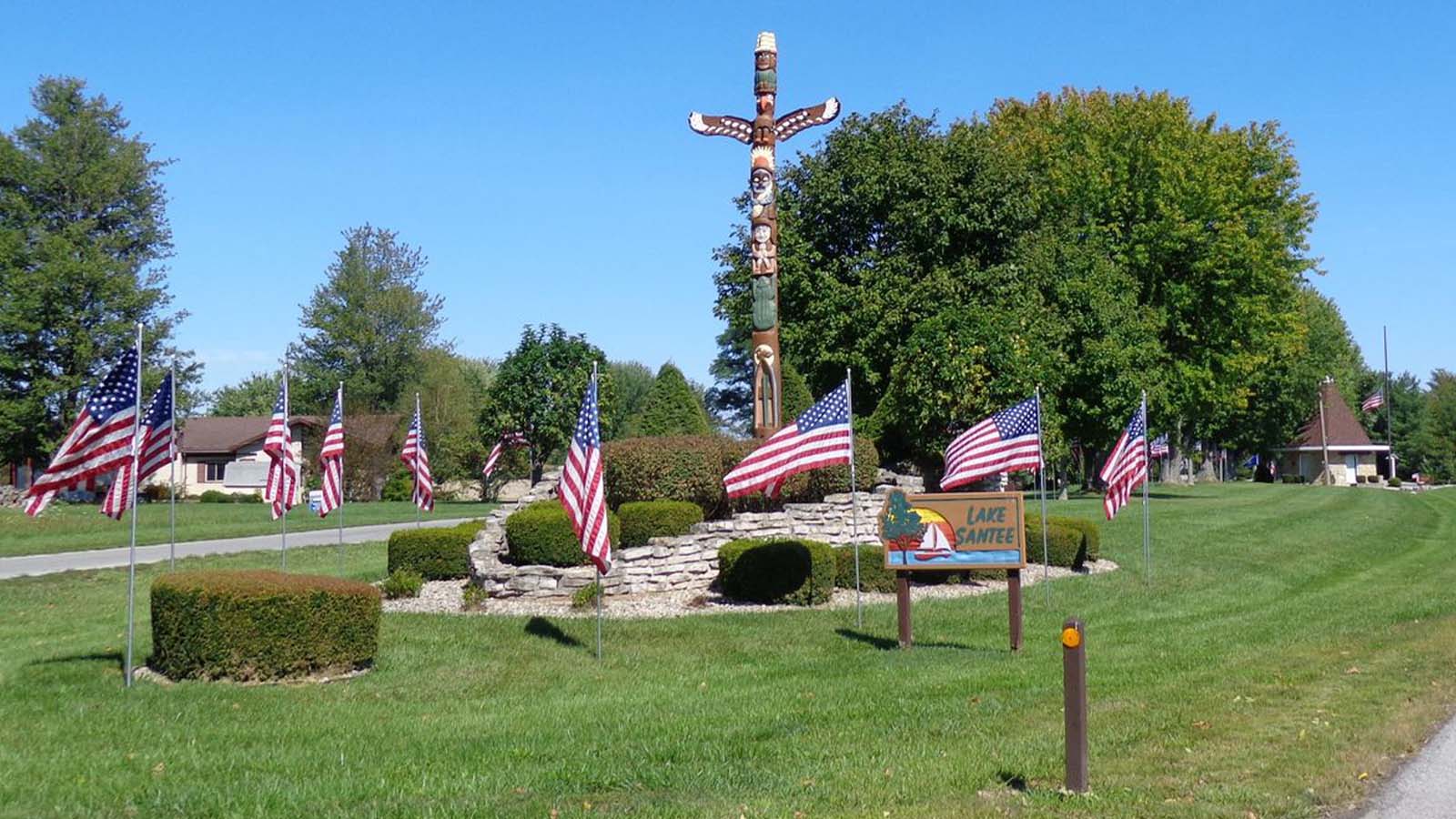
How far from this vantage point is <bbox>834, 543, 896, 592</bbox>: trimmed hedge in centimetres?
1914

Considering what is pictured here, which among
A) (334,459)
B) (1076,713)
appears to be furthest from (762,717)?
(334,459)

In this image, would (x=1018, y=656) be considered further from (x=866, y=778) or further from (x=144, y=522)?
(x=144, y=522)

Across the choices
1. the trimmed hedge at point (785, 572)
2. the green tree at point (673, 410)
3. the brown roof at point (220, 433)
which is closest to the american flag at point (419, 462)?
the green tree at point (673, 410)

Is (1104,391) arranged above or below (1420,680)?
above

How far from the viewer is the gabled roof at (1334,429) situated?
8506 centimetres

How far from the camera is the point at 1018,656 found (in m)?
13.8

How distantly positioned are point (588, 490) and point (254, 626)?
12.3 ft

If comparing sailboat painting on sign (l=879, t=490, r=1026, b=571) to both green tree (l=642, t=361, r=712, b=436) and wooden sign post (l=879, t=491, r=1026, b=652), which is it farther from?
green tree (l=642, t=361, r=712, b=436)

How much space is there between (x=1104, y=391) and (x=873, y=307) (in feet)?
32.4

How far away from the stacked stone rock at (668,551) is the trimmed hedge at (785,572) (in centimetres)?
121

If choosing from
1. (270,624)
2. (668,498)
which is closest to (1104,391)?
(668,498)

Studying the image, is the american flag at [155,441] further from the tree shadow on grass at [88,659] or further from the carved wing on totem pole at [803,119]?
the carved wing on totem pole at [803,119]

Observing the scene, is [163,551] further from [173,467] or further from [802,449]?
[802,449]

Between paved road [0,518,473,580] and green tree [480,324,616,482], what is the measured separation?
52.2ft
